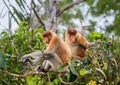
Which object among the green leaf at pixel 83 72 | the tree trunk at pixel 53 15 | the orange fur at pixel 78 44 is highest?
the tree trunk at pixel 53 15

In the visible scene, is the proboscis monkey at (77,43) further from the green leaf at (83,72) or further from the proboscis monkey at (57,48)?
the green leaf at (83,72)

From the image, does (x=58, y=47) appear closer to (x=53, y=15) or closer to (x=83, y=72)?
(x=83, y=72)

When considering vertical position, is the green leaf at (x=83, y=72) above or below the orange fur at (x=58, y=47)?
below

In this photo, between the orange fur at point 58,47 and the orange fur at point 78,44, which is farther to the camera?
the orange fur at point 78,44

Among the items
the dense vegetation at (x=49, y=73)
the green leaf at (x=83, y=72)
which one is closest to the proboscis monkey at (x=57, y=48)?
the dense vegetation at (x=49, y=73)

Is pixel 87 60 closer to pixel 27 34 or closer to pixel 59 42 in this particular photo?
pixel 27 34

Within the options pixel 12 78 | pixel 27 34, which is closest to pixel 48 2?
pixel 27 34

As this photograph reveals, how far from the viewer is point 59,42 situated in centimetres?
594

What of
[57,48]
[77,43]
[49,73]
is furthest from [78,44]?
[49,73]

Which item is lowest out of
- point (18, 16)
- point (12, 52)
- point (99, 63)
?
point (99, 63)

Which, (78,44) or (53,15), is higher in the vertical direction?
(53,15)

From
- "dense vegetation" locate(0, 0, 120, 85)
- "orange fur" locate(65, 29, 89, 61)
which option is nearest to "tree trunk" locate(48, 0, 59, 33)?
"orange fur" locate(65, 29, 89, 61)

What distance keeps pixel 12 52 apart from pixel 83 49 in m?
2.60

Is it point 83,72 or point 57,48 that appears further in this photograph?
point 57,48
